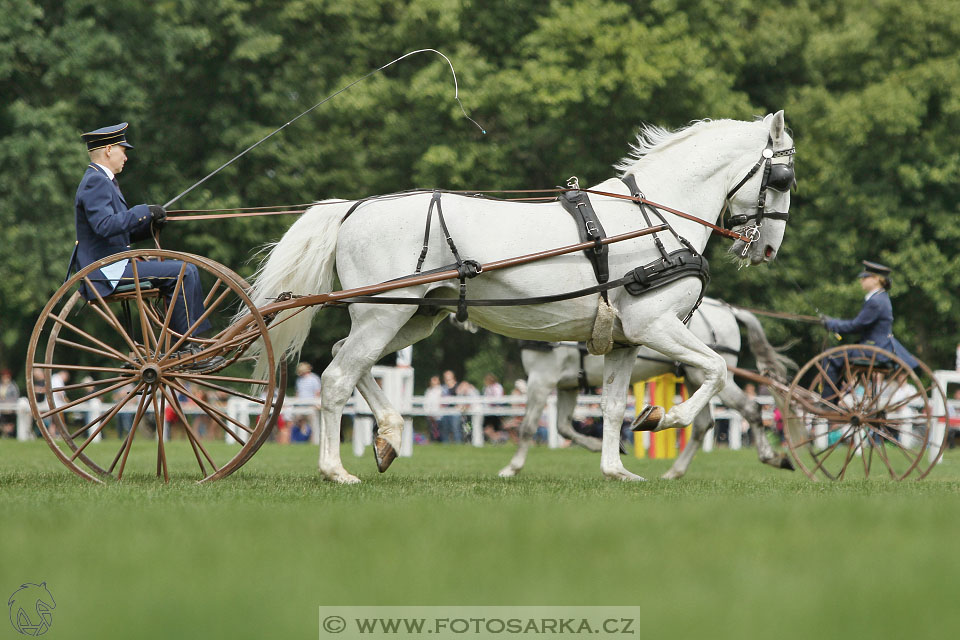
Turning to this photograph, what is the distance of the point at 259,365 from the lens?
866 centimetres

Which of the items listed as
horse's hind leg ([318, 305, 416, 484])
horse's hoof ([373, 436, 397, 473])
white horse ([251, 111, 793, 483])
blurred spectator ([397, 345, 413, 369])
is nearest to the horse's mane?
white horse ([251, 111, 793, 483])

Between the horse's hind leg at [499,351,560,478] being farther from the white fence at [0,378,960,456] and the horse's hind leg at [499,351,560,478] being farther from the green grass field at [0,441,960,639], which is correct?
the white fence at [0,378,960,456]

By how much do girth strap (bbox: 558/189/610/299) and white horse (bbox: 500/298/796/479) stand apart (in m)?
3.34

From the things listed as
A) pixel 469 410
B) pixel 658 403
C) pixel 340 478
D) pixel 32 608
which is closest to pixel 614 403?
pixel 340 478

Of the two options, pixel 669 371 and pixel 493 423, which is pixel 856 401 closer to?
pixel 669 371

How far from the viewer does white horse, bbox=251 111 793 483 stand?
855 cm

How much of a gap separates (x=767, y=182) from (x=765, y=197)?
125mm

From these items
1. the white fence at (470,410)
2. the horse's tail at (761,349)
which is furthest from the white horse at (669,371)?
the white fence at (470,410)

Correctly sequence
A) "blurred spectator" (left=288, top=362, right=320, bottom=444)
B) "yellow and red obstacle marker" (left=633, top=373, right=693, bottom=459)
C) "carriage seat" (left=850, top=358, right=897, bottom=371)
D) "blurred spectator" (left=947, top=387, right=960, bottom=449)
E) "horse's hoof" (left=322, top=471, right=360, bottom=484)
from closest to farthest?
1. "horse's hoof" (left=322, top=471, right=360, bottom=484)
2. "carriage seat" (left=850, top=358, right=897, bottom=371)
3. "yellow and red obstacle marker" (left=633, top=373, right=693, bottom=459)
4. "blurred spectator" (left=947, top=387, right=960, bottom=449)
5. "blurred spectator" (left=288, top=362, right=320, bottom=444)

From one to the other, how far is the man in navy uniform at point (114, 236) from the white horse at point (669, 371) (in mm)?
4077

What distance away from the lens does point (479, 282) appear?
861 centimetres

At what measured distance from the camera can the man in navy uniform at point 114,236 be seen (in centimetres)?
809

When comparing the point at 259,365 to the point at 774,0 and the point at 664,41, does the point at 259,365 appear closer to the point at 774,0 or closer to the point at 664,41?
the point at 664,41

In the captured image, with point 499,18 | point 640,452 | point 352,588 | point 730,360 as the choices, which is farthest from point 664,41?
point 352,588
